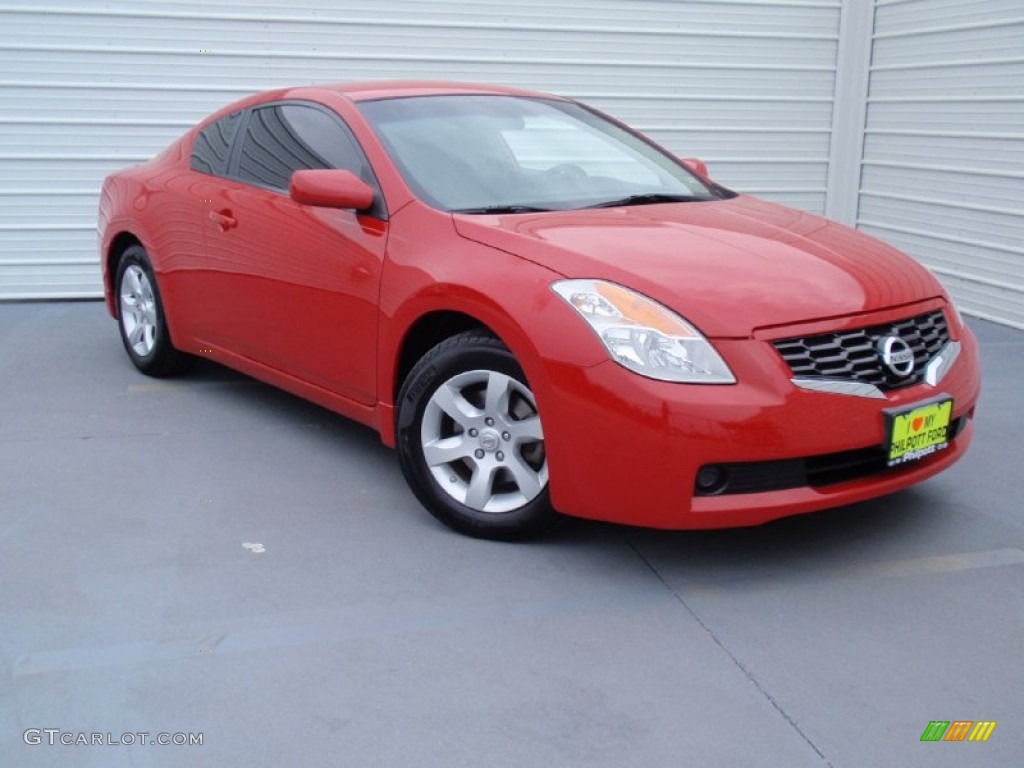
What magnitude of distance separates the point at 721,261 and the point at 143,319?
A: 135 inches

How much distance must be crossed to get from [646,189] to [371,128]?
1.11 m

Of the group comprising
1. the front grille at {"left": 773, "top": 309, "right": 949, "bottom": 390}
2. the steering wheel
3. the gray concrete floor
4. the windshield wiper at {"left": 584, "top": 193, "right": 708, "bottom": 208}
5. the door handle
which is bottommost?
the gray concrete floor

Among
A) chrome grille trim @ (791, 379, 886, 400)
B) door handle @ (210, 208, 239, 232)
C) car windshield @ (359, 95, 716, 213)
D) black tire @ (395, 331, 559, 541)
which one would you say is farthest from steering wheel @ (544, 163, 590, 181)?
chrome grille trim @ (791, 379, 886, 400)

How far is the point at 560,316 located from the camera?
346cm

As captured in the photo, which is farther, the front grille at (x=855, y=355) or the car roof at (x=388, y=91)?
the car roof at (x=388, y=91)

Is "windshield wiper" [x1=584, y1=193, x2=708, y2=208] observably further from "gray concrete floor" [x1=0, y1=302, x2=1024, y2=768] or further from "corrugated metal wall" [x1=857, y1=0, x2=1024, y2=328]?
"corrugated metal wall" [x1=857, y1=0, x2=1024, y2=328]

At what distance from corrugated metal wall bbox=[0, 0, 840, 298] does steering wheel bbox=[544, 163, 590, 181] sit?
4.00 metres

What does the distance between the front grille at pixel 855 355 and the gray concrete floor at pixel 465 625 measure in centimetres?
60

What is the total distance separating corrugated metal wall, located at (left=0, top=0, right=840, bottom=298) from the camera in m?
7.80

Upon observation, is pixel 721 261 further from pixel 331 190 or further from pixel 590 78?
pixel 590 78

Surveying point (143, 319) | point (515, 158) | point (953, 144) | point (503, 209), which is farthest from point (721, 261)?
point (953, 144)

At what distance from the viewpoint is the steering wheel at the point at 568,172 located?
4492 mm

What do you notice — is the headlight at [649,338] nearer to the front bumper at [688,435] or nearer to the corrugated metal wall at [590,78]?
the front bumper at [688,435]

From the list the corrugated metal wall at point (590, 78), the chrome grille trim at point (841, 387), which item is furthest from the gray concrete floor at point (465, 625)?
the corrugated metal wall at point (590, 78)
